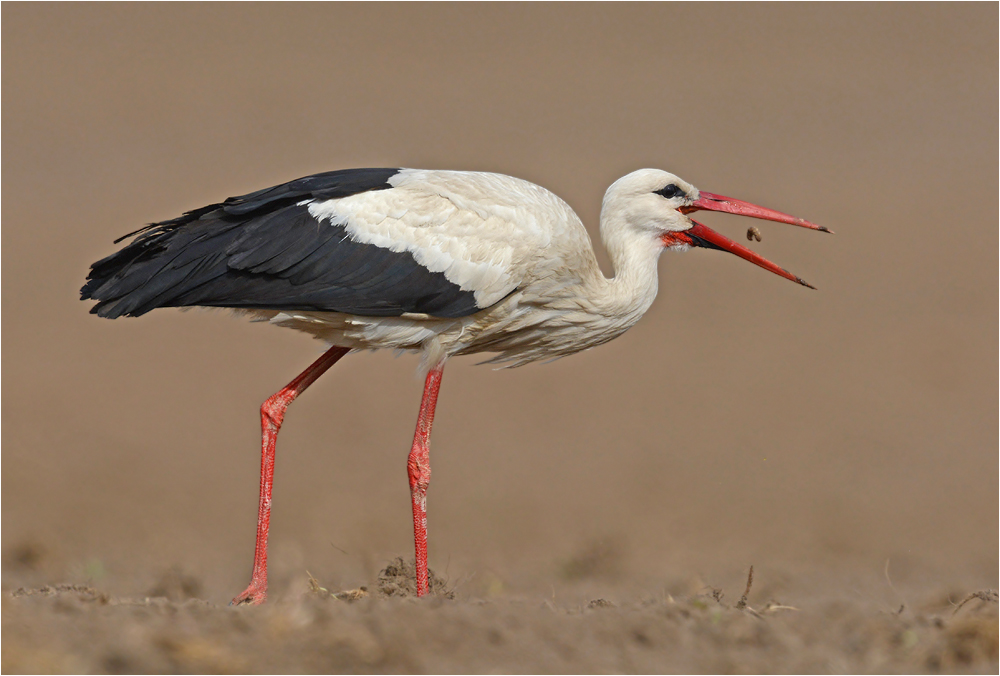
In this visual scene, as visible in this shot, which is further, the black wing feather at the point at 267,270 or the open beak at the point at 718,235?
the open beak at the point at 718,235

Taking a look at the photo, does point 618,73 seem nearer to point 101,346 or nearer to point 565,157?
point 565,157

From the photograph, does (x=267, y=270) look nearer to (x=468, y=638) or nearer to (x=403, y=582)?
(x=403, y=582)

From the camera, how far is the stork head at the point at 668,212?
7.00 metres

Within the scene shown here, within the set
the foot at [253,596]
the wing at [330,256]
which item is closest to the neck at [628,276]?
the wing at [330,256]

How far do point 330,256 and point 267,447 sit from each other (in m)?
1.09

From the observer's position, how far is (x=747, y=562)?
358 inches

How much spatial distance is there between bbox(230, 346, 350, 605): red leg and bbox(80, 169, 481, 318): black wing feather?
66 centimetres

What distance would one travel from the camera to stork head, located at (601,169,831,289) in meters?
7.00

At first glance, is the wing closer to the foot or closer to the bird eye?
the bird eye

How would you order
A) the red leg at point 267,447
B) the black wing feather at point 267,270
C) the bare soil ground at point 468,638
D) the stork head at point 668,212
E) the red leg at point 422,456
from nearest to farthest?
the bare soil ground at point 468,638
the black wing feather at point 267,270
the red leg at point 267,447
the red leg at point 422,456
the stork head at point 668,212

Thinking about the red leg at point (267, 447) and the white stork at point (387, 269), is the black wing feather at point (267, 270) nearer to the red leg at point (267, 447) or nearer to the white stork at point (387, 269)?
the white stork at point (387, 269)

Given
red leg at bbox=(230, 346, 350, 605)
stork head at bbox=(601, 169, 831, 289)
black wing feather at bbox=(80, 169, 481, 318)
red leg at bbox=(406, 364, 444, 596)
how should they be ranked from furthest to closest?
stork head at bbox=(601, 169, 831, 289)
red leg at bbox=(406, 364, 444, 596)
red leg at bbox=(230, 346, 350, 605)
black wing feather at bbox=(80, 169, 481, 318)

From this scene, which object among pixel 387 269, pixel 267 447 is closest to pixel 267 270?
pixel 387 269

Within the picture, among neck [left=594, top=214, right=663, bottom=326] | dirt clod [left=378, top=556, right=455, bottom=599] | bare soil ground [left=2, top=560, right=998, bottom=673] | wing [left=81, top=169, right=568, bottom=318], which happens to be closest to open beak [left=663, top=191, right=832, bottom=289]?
neck [left=594, top=214, right=663, bottom=326]
